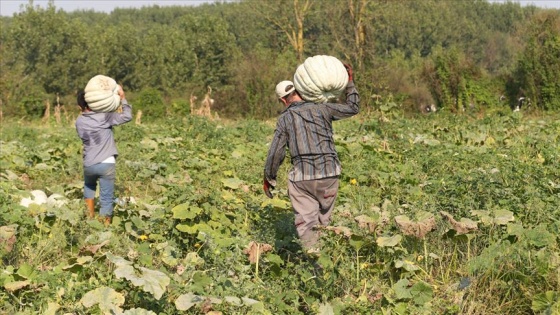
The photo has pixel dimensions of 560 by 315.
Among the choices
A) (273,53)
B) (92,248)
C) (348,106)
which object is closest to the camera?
(92,248)

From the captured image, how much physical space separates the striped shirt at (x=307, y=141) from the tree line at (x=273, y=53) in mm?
6138

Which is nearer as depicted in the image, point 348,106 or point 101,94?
point 348,106

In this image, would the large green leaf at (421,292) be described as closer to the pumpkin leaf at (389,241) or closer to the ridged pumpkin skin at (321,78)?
the pumpkin leaf at (389,241)

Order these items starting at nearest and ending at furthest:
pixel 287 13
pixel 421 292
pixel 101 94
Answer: pixel 421 292
pixel 101 94
pixel 287 13

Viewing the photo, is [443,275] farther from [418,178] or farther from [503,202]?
[418,178]

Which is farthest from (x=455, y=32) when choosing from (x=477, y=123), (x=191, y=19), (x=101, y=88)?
(x=101, y=88)

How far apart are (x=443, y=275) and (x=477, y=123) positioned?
7.85m

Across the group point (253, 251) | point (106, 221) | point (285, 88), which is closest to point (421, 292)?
point (253, 251)

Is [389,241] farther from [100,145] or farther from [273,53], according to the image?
[273,53]

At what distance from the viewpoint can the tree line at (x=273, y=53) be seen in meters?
22.3

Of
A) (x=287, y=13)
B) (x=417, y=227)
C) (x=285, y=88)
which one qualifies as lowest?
(x=417, y=227)

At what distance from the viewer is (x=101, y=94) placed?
6.08 m

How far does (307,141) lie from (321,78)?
17.6 inches

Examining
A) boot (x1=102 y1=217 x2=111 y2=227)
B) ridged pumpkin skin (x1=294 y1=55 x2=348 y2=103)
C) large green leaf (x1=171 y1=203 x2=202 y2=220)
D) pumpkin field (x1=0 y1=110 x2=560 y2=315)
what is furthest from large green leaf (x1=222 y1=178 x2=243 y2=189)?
ridged pumpkin skin (x1=294 y1=55 x2=348 y2=103)
